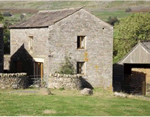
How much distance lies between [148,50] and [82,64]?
8.42 m

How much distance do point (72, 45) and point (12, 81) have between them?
19.3ft

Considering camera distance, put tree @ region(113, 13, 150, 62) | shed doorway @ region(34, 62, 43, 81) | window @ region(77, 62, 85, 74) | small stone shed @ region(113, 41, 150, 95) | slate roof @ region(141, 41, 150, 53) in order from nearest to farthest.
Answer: window @ region(77, 62, 85, 74)
shed doorway @ region(34, 62, 43, 81)
small stone shed @ region(113, 41, 150, 95)
slate roof @ region(141, 41, 150, 53)
tree @ region(113, 13, 150, 62)

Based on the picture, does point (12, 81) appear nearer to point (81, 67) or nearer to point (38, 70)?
point (38, 70)

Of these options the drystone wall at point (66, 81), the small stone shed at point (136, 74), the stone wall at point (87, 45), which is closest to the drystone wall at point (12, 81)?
the drystone wall at point (66, 81)

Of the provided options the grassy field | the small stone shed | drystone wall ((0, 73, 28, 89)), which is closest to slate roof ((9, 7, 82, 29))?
drystone wall ((0, 73, 28, 89))

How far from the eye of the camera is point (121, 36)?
43656mm

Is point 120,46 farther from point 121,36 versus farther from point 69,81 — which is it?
point 69,81

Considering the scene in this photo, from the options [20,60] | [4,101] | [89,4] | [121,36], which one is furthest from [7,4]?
[4,101]

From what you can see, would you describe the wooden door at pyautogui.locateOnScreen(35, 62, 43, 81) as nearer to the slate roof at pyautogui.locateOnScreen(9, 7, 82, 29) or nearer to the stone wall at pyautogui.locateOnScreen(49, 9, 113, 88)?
the stone wall at pyautogui.locateOnScreen(49, 9, 113, 88)

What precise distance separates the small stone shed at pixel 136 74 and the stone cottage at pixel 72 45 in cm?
260

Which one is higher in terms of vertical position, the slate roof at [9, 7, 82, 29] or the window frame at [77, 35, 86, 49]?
the slate roof at [9, 7, 82, 29]

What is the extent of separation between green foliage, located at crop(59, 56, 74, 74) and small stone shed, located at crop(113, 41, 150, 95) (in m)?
4.96

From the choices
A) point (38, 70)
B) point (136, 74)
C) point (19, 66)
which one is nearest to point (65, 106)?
point (38, 70)

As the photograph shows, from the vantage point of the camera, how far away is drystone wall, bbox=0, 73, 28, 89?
22875mm
